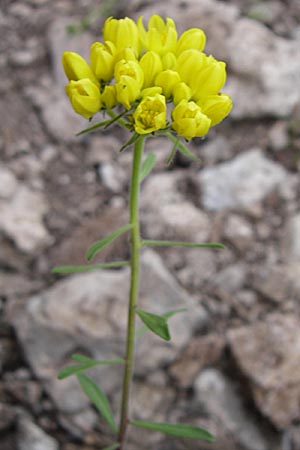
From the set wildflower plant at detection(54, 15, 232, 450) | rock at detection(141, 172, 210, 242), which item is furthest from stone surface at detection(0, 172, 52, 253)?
wildflower plant at detection(54, 15, 232, 450)

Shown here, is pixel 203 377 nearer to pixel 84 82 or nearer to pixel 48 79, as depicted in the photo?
pixel 84 82

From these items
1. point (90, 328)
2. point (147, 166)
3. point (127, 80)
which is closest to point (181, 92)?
point (127, 80)

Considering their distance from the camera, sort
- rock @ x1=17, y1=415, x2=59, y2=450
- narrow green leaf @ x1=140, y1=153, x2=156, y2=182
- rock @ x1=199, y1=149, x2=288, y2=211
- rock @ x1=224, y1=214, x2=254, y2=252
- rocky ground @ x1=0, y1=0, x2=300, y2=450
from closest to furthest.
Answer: narrow green leaf @ x1=140, y1=153, x2=156, y2=182 < rock @ x1=17, y1=415, x2=59, y2=450 < rocky ground @ x1=0, y1=0, x2=300, y2=450 < rock @ x1=224, y1=214, x2=254, y2=252 < rock @ x1=199, y1=149, x2=288, y2=211

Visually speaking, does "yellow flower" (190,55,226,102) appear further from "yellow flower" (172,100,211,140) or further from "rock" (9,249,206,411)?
"rock" (9,249,206,411)

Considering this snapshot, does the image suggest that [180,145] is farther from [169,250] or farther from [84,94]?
[169,250]

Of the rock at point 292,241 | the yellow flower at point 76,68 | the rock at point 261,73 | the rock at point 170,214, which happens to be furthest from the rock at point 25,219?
the yellow flower at point 76,68

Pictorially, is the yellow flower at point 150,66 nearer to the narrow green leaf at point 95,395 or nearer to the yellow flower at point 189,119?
the yellow flower at point 189,119
